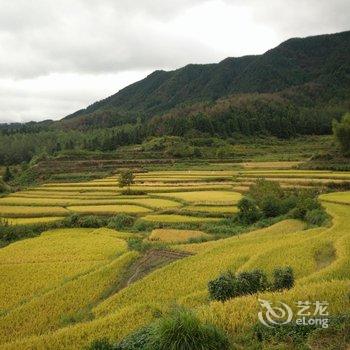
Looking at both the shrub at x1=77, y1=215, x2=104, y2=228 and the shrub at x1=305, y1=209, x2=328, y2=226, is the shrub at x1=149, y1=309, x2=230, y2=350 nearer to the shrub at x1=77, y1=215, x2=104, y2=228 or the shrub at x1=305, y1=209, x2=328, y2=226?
the shrub at x1=305, y1=209, x2=328, y2=226

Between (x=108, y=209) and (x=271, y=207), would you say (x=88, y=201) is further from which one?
(x=271, y=207)

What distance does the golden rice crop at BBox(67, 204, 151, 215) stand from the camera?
130ft

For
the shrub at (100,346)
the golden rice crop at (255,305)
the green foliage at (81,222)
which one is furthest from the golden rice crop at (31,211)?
the shrub at (100,346)

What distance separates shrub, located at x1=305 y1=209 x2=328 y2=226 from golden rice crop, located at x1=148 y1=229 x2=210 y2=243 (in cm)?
811

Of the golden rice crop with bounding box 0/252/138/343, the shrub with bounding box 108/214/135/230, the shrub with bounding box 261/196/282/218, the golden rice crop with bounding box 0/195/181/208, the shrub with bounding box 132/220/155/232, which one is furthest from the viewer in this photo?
the golden rice crop with bounding box 0/195/181/208

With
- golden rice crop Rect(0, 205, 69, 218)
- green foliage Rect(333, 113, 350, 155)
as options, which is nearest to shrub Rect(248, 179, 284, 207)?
golden rice crop Rect(0, 205, 69, 218)

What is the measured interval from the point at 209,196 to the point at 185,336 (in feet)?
118

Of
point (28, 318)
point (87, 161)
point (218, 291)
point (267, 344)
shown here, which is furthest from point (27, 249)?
point (87, 161)

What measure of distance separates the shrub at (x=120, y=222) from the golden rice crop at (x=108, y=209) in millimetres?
2308

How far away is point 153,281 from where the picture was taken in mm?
19812

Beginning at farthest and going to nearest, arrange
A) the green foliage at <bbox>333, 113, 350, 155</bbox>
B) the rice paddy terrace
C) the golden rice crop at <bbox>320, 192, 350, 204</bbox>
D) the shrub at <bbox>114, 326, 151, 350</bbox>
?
the green foliage at <bbox>333, 113, 350, 155</bbox>
the golden rice crop at <bbox>320, 192, 350, 204</bbox>
the rice paddy terrace
the shrub at <bbox>114, 326, 151, 350</bbox>

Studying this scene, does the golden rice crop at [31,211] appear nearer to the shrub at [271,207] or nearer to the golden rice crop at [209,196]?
the golden rice crop at [209,196]

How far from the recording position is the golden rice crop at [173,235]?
29.9m

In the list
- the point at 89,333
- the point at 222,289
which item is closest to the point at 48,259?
the point at 89,333
